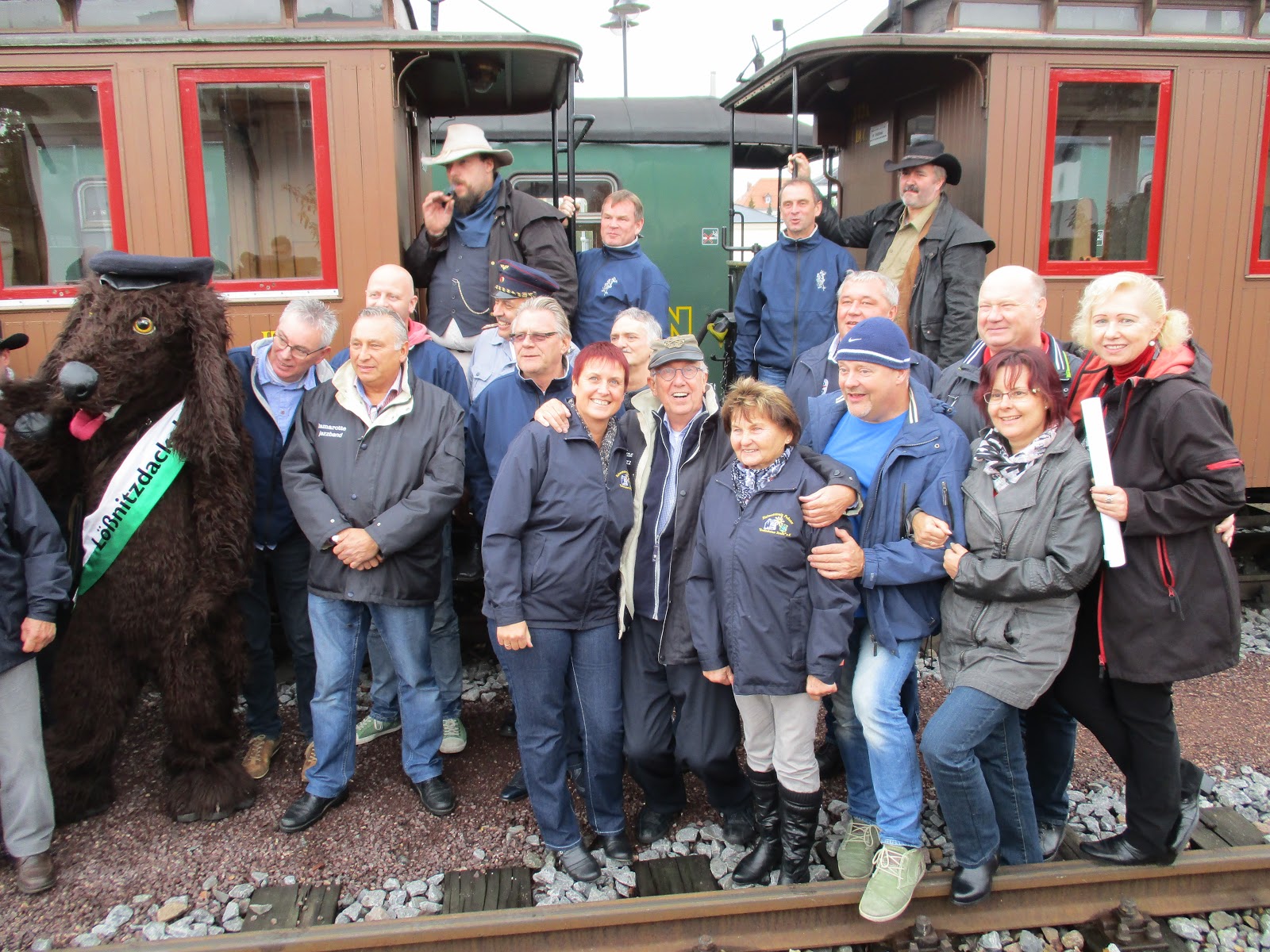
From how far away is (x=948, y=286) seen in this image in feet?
14.3

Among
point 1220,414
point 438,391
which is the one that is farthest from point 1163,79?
point 438,391

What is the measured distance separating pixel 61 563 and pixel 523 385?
1.65 metres

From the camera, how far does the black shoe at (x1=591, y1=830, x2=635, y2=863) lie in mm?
3049

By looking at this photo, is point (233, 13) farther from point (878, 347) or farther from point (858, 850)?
point (858, 850)

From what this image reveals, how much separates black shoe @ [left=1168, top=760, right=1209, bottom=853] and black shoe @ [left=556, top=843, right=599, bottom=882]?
5.84 feet

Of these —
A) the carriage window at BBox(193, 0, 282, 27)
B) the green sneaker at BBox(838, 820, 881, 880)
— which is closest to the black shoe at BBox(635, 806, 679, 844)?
the green sneaker at BBox(838, 820, 881, 880)

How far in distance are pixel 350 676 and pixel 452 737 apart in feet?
2.54

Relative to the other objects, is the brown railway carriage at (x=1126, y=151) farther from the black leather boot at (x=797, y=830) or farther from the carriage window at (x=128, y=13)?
the black leather boot at (x=797, y=830)

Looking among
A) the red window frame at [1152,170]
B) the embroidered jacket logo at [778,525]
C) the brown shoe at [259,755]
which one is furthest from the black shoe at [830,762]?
the red window frame at [1152,170]

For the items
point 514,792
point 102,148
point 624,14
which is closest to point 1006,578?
point 514,792

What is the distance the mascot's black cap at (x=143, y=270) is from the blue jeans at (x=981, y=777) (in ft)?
9.33

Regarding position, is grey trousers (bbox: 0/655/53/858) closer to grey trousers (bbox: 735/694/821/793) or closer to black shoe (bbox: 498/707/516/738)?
black shoe (bbox: 498/707/516/738)

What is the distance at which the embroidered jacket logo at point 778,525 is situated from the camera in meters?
2.62

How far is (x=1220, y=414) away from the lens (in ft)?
8.51
